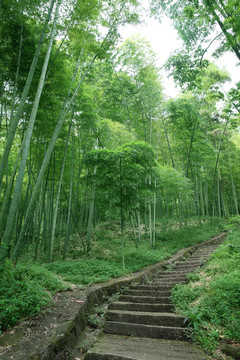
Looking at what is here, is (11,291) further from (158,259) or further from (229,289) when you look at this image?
(158,259)

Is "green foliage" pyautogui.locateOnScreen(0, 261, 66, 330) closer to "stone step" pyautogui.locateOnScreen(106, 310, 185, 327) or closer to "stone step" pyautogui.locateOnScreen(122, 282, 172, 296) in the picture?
"stone step" pyautogui.locateOnScreen(106, 310, 185, 327)

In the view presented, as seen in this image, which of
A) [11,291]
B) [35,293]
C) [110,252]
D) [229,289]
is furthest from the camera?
[110,252]

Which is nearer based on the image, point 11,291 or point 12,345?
point 12,345

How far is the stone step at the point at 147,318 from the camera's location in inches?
113

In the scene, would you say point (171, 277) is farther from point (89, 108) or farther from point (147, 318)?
point (89, 108)

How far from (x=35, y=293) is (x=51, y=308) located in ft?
1.10

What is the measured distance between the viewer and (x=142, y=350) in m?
2.42

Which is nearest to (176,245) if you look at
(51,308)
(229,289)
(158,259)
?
(158,259)

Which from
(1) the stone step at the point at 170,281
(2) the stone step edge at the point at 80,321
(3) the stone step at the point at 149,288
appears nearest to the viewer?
(2) the stone step edge at the point at 80,321

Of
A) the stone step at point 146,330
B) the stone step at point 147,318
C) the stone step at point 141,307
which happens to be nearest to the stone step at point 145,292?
the stone step at point 141,307

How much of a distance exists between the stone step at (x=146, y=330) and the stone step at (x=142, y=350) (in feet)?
0.25

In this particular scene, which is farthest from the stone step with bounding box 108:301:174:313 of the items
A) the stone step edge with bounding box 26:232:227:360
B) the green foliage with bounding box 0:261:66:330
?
the green foliage with bounding box 0:261:66:330

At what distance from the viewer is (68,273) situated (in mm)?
4984

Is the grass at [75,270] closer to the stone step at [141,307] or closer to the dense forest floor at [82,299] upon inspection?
the dense forest floor at [82,299]
